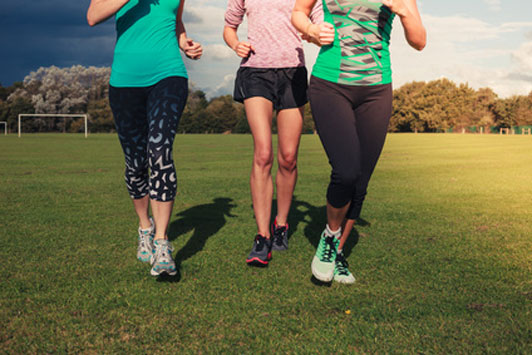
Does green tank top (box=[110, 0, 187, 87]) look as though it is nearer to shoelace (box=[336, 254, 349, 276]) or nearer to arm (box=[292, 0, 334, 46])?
arm (box=[292, 0, 334, 46])

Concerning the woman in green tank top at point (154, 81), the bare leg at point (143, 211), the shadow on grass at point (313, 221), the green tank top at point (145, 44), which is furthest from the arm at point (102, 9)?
the shadow on grass at point (313, 221)

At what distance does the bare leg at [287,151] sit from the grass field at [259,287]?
46cm

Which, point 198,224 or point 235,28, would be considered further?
point 198,224

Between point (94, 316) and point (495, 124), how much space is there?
378 feet

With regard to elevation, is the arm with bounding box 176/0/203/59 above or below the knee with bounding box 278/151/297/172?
A: above

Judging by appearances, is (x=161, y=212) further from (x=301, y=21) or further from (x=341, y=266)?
(x=301, y=21)

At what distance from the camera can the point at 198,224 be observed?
19.3 feet

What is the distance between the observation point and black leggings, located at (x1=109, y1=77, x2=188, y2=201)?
3.63 m

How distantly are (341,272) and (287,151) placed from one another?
4.55 feet

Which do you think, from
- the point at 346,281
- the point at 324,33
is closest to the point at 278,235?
the point at 346,281

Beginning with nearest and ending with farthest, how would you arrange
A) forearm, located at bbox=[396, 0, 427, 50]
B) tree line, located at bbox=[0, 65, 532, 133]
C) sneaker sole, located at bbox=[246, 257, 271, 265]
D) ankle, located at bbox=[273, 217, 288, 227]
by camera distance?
forearm, located at bbox=[396, 0, 427, 50]
sneaker sole, located at bbox=[246, 257, 271, 265]
ankle, located at bbox=[273, 217, 288, 227]
tree line, located at bbox=[0, 65, 532, 133]

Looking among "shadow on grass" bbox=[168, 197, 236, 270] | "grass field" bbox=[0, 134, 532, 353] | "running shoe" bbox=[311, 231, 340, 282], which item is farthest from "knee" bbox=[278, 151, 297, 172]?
"running shoe" bbox=[311, 231, 340, 282]

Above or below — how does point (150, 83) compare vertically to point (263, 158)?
above

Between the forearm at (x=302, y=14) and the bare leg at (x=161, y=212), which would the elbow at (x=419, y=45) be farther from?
the bare leg at (x=161, y=212)
